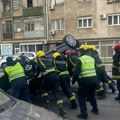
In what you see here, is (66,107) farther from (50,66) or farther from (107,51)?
(107,51)

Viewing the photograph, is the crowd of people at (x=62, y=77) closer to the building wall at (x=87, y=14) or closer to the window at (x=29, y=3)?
the building wall at (x=87, y=14)

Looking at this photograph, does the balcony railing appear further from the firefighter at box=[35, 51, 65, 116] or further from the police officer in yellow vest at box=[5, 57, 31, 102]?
the police officer in yellow vest at box=[5, 57, 31, 102]

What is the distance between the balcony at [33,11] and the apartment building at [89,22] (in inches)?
54.5

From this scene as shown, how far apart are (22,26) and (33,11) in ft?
7.49

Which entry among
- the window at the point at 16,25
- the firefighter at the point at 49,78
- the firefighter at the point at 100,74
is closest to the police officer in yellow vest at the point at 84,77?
the firefighter at the point at 49,78

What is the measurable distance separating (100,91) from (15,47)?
27.7m

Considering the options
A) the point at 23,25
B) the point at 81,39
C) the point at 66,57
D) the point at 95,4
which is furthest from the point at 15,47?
the point at 66,57

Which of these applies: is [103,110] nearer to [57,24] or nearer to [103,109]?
[103,109]

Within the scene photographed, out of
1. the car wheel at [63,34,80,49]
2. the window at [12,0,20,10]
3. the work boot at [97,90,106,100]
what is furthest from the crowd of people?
the window at [12,0,20,10]

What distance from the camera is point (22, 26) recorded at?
34688 mm

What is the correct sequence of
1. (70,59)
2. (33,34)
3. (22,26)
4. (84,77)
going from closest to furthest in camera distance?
(84,77)
(70,59)
(33,34)
(22,26)

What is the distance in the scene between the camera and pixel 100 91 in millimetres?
8844

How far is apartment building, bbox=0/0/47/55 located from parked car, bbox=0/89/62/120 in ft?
93.8

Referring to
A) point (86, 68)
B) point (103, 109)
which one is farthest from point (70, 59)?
point (86, 68)
